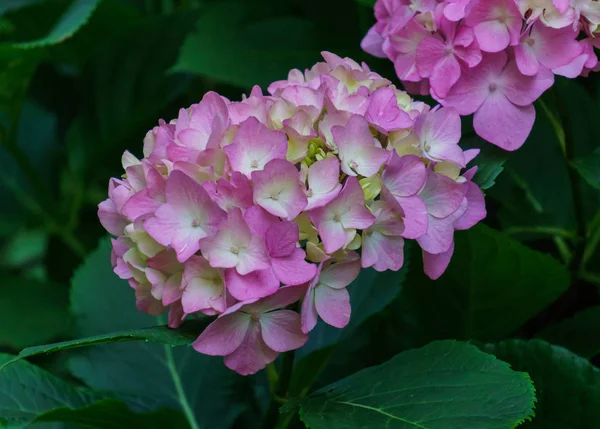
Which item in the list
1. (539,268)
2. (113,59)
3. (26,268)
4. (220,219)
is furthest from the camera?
(26,268)

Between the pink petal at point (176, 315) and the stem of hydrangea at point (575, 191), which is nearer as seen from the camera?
the pink petal at point (176, 315)

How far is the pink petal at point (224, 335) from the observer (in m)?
0.57

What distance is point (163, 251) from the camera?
58 cm

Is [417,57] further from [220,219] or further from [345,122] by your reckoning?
[220,219]

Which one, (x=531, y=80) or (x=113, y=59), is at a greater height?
(x=531, y=80)

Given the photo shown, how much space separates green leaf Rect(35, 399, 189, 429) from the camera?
2.26 ft

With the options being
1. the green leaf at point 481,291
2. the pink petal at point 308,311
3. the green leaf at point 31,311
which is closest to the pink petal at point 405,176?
the pink petal at point 308,311

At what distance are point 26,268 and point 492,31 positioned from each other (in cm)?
160

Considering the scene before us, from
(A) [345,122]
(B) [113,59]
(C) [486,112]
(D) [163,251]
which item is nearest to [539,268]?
(C) [486,112]

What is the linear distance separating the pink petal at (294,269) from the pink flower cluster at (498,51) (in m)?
0.23

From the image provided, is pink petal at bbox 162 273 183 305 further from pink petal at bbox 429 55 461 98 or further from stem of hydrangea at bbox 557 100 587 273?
stem of hydrangea at bbox 557 100 587 273

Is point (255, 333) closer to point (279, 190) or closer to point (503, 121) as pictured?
point (279, 190)

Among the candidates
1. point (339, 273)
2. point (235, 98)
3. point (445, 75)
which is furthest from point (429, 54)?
point (235, 98)

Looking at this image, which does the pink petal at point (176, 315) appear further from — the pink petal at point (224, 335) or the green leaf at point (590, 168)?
the green leaf at point (590, 168)
